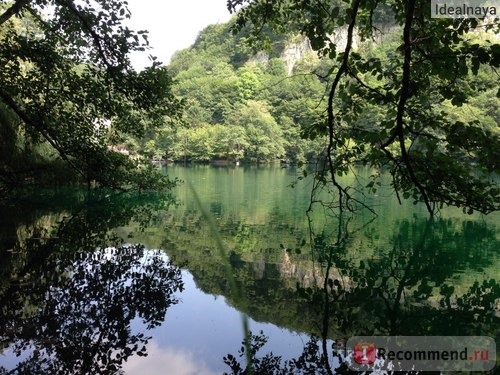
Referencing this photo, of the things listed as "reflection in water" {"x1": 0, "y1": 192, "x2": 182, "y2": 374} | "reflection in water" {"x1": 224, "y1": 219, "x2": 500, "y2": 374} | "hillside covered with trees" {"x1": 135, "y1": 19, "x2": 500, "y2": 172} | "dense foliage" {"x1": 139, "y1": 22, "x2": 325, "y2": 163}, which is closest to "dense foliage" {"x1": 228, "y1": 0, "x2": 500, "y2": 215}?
"reflection in water" {"x1": 224, "y1": 219, "x2": 500, "y2": 374}

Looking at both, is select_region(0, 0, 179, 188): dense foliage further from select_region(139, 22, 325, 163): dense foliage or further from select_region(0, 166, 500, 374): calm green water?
select_region(139, 22, 325, 163): dense foliage

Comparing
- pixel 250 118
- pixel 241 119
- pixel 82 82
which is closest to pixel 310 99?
pixel 82 82

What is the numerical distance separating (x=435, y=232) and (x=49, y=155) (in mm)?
12772

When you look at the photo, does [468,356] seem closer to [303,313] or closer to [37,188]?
[303,313]

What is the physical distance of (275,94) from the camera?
83.8m

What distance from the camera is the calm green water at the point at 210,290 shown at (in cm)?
407

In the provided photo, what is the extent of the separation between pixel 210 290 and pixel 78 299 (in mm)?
1870

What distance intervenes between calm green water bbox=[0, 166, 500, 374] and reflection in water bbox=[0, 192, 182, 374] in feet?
0.06

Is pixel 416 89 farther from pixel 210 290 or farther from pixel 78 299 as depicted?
pixel 78 299

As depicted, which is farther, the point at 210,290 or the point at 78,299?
the point at 210,290

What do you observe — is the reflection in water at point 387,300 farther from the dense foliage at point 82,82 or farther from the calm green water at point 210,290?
the dense foliage at point 82,82

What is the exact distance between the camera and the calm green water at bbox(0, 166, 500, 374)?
13.4 feet

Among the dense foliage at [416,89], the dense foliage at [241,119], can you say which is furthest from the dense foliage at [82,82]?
the dense foliage at [241,119]

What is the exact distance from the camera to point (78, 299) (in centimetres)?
513
